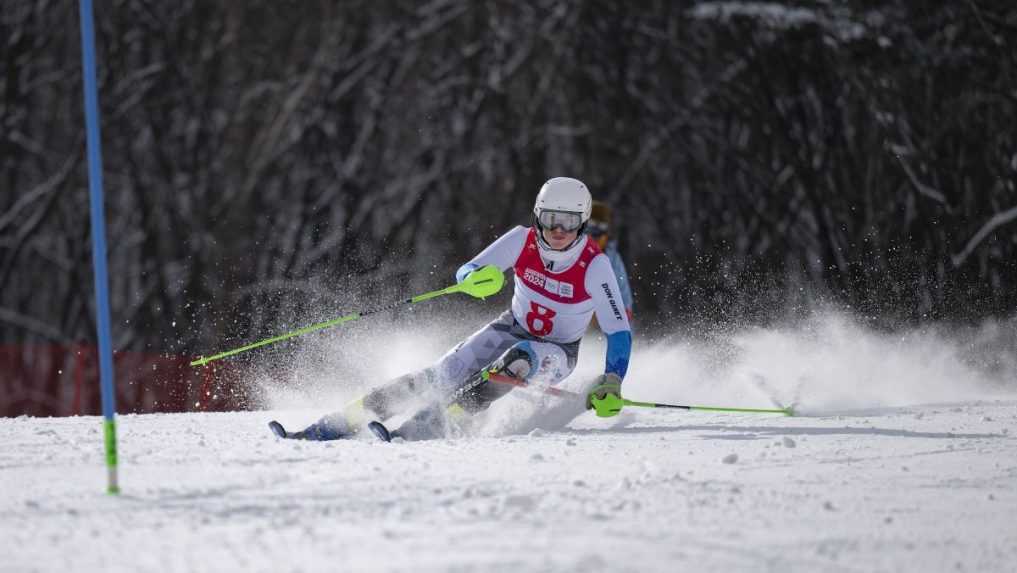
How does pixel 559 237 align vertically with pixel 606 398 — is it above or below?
above

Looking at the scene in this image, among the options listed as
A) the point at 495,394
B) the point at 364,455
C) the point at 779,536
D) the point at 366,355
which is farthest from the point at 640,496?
A: the point at 366,355

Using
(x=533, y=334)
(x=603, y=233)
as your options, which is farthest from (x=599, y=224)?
(x=533, y=334)

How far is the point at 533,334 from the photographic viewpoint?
21.9 ft

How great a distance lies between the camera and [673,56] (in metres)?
21.0

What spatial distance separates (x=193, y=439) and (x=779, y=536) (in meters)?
3.19

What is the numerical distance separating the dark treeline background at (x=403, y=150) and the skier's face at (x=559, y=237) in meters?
12.5

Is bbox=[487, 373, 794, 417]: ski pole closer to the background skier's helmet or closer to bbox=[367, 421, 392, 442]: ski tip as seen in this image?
bbox=[367, 421, 392, 442]: ski tip

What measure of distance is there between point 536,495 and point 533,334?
8.92 ft

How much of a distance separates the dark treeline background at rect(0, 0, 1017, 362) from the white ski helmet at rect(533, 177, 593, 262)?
12494 mm

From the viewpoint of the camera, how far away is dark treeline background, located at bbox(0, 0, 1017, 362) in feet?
64.7

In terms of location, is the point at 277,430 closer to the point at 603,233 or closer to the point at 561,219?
the point at 561,219

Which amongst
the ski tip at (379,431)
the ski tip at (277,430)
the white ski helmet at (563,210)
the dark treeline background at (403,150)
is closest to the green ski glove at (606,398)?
the white ski helmet at (563,210)

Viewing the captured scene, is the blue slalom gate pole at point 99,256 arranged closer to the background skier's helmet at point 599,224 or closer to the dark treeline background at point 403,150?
the background skier's helmet at point 599,224

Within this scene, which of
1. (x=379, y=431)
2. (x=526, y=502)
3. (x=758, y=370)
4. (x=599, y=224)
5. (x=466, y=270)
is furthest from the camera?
(x=599, y=224)
